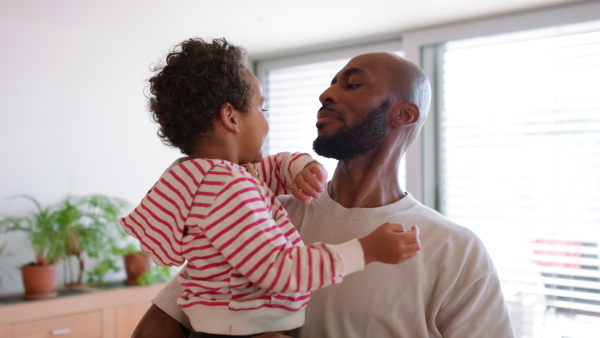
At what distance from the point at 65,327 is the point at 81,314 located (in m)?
0.11

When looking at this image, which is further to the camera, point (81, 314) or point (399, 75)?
point (81, 314)

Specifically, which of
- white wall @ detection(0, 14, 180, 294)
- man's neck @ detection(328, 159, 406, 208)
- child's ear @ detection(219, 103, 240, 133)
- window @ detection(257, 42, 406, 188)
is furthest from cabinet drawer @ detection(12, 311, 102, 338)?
child's ear @ detection(219, 103, 240, 133)

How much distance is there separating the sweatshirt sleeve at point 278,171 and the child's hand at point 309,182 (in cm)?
9

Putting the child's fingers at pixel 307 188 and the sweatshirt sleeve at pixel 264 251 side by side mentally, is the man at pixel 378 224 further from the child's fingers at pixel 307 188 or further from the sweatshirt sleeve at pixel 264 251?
the sweatshirt sleeve at pixel 264 251

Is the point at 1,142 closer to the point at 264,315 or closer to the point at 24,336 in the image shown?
the point at 24,336

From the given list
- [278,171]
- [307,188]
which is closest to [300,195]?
[307,188]

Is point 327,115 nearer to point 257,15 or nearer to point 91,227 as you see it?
point 257,15

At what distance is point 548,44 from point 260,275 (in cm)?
339

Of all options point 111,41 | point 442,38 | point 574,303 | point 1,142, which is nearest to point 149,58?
point 111,41

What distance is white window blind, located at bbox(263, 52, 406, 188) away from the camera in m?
4.98

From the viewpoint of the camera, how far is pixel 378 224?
4.83 feet

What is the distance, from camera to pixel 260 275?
1028 millimetres

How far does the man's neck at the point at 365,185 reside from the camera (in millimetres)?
1578

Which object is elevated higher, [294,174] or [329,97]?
[329,97]
